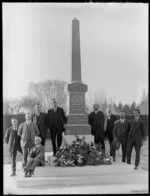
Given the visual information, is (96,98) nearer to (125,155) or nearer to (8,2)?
(125,155)

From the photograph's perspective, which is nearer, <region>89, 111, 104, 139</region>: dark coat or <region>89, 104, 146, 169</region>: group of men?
<region>89, 104, 146, 169</region>: group of men

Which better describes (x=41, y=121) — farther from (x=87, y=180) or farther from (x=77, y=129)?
(x=87, y=180)

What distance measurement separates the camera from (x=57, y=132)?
1016 centimetres

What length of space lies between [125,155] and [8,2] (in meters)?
4.93

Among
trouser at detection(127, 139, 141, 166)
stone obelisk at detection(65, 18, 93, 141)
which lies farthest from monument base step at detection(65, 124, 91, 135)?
trouser at detection(127, 139, 141, 166)

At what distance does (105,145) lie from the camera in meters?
10.5

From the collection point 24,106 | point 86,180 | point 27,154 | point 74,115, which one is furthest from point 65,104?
point 86,180

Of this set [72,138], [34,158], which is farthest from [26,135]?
[72,138]

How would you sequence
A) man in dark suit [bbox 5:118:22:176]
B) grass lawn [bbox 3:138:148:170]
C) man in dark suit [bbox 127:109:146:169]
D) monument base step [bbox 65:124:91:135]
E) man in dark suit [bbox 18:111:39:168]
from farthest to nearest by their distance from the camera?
monument base step [bbox 65:124:91:135]
man in dark suit [bbox 127:109:146:169]
grass lawn [bbox 3:138:148:170]
man in dark suit [bbox 5:118:22:176]
man in dark suit [bbox 18:111:39:168]

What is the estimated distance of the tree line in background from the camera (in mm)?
10211

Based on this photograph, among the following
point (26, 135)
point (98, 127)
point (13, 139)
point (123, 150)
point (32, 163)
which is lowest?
point (32, 163)

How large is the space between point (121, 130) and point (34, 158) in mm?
2582

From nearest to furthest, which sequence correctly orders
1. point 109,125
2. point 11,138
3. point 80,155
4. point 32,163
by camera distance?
point 32,163 < point 80,155 < point 11,138 < point 109,125

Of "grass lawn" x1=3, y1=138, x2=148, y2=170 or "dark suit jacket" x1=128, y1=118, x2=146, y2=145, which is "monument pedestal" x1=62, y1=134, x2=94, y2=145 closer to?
"grass lawn" x1=3, y1=138, x2=148, y2=170
